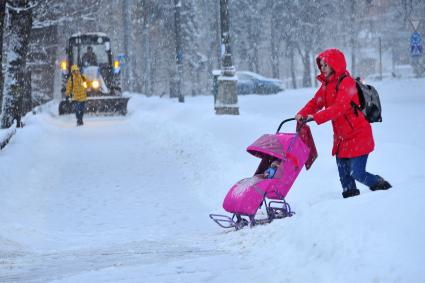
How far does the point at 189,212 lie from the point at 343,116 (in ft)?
10.6

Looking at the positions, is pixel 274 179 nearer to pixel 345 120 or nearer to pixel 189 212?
pixel 345 120

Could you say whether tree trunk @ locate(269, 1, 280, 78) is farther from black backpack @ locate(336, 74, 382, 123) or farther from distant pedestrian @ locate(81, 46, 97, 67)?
black backpack @ locate(336, 74, 382, 123)

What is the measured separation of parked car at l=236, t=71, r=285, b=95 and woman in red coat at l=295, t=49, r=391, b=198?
28.8 m

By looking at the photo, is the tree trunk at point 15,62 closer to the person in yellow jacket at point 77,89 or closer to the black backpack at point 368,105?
the person in yellow jacket at point 77,89

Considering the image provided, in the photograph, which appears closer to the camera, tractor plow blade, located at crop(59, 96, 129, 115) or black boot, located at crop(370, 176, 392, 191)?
black boot, located at crop(370, 176, 392, 191)

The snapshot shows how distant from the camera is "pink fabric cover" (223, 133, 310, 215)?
6395mm

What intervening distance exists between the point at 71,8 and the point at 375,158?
2415 centimetres

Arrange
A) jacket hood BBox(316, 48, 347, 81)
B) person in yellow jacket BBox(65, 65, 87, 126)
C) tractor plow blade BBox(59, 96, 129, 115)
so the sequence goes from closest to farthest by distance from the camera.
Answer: jacket hood BBox(316, 48, 347, 81)
person in yellow jacket BBox(65, 65, 87, 126)
tractor plow blade BBox(59, 96, 129, 115)

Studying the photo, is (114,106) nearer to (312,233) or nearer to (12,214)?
(12,214)

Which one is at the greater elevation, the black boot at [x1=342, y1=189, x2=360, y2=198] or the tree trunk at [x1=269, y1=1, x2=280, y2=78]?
the tree trunk at [x1=269, y1=1, x2=280, y2=78]

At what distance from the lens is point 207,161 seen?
11.1 meters

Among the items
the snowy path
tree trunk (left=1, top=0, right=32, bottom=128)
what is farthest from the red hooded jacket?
tree trunk (left=1, top=0, right=32, bottom=128)

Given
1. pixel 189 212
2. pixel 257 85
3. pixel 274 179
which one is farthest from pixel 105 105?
pixel 274 179

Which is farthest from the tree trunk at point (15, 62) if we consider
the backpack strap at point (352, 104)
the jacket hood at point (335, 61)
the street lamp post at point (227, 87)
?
the backpack strap at point (352, 104)
